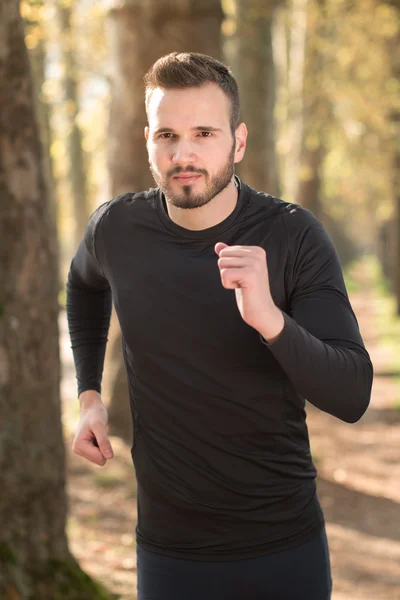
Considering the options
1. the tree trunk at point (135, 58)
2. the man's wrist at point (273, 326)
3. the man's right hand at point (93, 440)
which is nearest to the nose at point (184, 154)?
the man's wrist at point (273, 326)

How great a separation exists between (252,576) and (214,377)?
0.61 metres

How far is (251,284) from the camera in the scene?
2191 mm

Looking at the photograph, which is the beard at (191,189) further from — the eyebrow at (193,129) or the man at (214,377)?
the eyebrow at (193,129)

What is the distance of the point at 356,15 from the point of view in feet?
52.6

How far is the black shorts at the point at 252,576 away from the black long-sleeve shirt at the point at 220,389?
0.11ft

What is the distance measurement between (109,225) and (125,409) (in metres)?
6.81

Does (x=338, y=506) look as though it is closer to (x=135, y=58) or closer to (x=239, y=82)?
(x=135, y=58)

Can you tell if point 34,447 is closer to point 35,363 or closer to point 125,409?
point 35,363

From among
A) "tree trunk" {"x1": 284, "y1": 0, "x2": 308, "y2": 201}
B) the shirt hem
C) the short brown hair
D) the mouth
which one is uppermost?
"tree trunk" {"x1": 284, "y1": 0, "x2": 308, "y2": 201}

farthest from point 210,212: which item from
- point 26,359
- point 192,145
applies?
point 26,359

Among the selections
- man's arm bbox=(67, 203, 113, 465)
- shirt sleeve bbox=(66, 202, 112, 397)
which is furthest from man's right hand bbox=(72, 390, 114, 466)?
shirt sleeve bbox=(66, 202, 112, 397)

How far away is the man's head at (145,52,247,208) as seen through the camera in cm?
266

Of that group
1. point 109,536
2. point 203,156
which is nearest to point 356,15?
point 109,536

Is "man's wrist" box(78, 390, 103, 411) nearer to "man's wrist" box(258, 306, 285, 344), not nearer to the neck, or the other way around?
the neck
